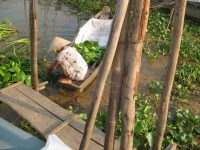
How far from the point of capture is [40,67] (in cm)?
711

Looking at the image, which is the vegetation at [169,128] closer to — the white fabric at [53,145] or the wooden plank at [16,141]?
the wooden plank at [16,141]

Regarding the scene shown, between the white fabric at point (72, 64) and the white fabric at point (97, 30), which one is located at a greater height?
the white fabric at point (97, 30)

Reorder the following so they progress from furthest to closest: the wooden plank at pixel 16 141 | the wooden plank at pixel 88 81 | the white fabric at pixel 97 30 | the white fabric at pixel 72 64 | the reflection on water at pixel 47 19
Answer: the reflection on water at pixel 47 19 → the white fabric at pixel 97 30 → the white fabric at pixel 72 64 → the wooden plank at pixel 88 81 → the wooden plank at pixel 16 141

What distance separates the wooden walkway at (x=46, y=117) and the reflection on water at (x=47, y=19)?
10.9 ft

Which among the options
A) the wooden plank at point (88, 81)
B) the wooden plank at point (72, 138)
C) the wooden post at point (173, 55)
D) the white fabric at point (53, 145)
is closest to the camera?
the white fabric at point (53, 145)

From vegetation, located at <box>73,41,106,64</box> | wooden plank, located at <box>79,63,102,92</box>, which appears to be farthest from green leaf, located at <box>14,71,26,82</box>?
vegetation, located at <box>73,41,106,64</box>

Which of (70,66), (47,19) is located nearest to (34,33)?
(70,66)

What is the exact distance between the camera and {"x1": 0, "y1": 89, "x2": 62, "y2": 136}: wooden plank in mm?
4547

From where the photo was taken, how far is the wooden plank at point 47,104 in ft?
15.7

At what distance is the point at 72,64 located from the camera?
6.58m

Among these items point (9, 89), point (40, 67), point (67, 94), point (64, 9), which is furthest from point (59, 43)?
point (64, 9)

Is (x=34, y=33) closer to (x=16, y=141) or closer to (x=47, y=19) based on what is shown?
(x=16, y=141)

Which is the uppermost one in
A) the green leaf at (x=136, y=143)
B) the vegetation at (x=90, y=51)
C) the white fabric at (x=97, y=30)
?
the white fabric at (x=97, y=30)

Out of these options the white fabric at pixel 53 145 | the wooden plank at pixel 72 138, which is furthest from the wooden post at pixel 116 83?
the wooden plank at pixel 72 138
